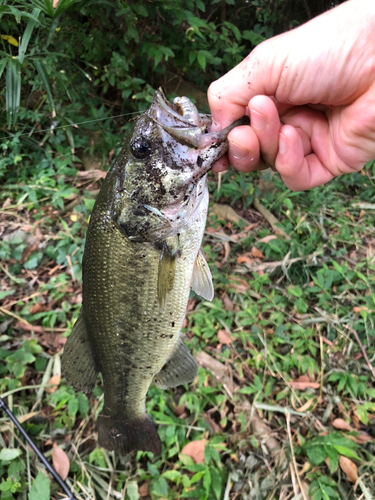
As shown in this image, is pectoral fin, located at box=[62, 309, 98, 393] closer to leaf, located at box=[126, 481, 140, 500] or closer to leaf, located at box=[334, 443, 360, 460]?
leaf, located at box=[126, 481, 140, 500]

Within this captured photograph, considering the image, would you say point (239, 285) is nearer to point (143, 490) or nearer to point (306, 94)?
point (143, 490)

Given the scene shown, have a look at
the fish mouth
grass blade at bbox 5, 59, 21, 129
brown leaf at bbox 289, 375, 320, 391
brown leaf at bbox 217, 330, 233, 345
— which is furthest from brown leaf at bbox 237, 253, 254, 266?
grass blade at bbox 5, 59, 21, 129

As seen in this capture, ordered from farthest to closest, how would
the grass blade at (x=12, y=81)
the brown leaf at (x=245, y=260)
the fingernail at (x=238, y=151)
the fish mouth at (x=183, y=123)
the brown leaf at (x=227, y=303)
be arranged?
the brown leaf at (x=245, y=260) < the brown leaf at (x=227, y=303) < the grass blade at (x=12, y=81) < the fingernail at (x=238, y=151) < the fish mouth at (x=183, y=123)

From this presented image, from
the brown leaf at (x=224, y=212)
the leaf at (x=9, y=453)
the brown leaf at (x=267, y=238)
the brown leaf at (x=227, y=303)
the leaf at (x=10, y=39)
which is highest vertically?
the leaf at (x=10, y=39)

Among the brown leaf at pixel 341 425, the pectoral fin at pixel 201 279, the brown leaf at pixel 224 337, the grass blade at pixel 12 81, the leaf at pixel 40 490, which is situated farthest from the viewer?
the grass blade at pixel 12 81

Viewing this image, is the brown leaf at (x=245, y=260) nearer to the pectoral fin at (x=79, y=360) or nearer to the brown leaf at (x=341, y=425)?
the brown leaf at (x=341, y=425)

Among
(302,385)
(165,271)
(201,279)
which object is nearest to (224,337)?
(302,385)

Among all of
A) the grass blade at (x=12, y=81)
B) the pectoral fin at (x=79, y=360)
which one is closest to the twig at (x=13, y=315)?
the pectoral fin at (x=79, y=360)

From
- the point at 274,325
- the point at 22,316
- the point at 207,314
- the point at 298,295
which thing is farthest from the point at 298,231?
the point at 22,316
